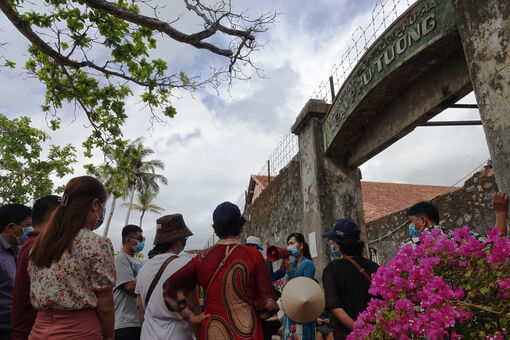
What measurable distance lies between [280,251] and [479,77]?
7.84 ft

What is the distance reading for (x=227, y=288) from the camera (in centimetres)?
222

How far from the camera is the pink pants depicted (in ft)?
6.24

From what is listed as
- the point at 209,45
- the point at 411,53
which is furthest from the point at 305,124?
the point at 411,53

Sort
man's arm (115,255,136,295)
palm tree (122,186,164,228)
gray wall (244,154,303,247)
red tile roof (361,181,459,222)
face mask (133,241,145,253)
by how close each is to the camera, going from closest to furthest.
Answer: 1. man's arm (115,255,136,295)
2. face mask (133,241,145,253)
3. gray wall (244,154,303,247)
4. red tile roof (361,181,459,222)
5. palm tree (122,186,164,228)

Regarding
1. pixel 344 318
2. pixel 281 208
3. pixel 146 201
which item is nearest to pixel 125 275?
pixel 344 318

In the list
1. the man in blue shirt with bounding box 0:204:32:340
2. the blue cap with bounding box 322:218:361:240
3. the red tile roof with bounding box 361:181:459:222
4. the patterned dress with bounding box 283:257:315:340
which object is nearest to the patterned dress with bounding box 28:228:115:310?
the man in blue shirt with bounding box 0:204:32:340

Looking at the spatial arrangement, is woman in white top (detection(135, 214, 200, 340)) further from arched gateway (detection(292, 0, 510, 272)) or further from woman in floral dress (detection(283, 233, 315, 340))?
arched gateway (detection(292, 0, 510, 272))

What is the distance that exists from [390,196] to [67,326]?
1575 cm

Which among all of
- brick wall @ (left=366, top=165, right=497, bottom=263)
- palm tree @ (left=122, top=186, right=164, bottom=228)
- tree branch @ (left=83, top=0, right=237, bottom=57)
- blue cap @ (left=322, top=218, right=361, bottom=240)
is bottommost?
blue cap @ (left=322, top=218, right=361, bottom=240)

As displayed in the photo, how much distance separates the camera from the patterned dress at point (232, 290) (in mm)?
2145

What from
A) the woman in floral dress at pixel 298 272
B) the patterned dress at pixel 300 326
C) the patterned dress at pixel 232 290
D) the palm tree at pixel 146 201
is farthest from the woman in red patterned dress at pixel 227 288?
the palm tree at pixel 146 201

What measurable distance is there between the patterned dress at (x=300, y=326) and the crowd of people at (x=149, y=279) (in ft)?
1.96

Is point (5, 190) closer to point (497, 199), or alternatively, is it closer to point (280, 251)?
point (280, 251)

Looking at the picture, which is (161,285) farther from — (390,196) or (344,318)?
(390,196)
